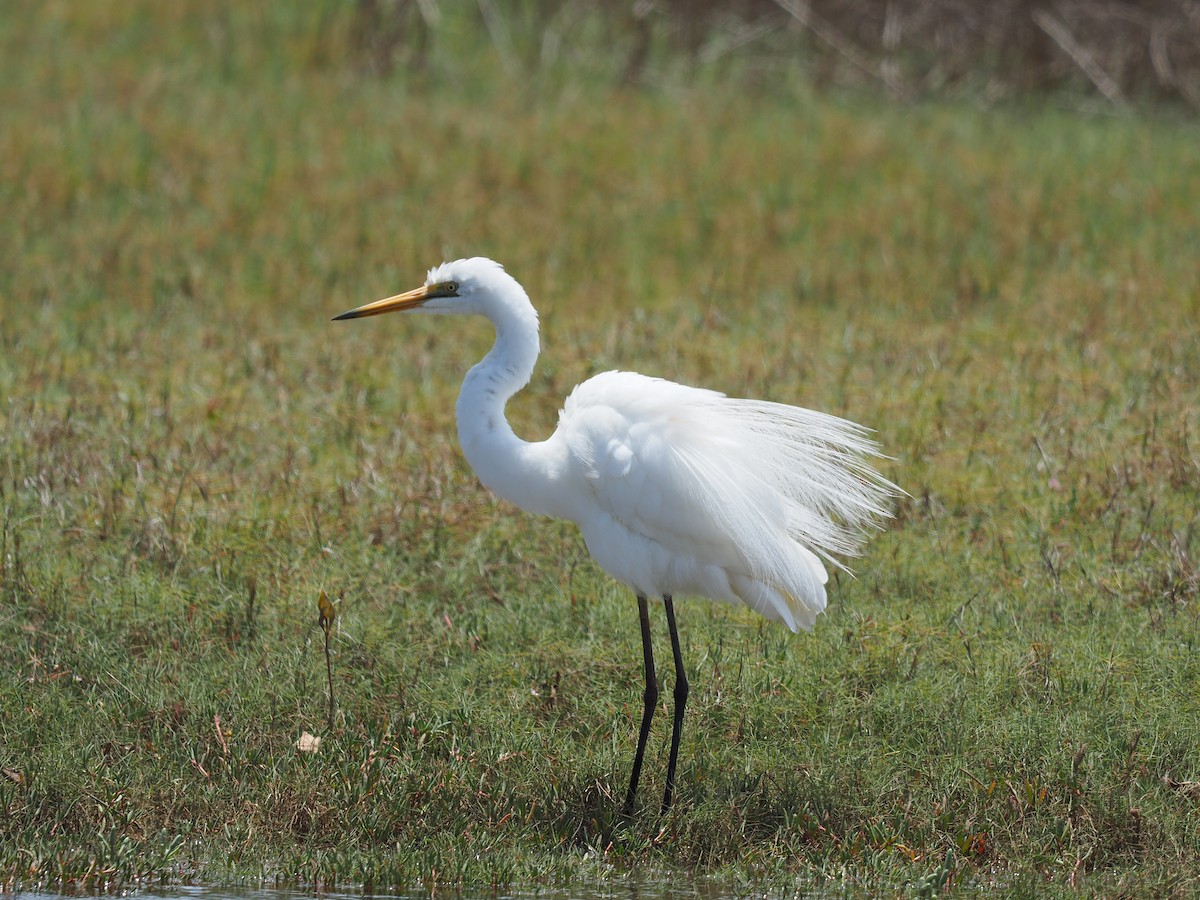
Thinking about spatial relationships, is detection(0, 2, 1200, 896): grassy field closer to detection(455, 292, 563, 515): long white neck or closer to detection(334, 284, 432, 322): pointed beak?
detection(455, 292, 563, 515): long white neck

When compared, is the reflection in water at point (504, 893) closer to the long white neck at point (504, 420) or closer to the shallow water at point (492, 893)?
the shallow water at point (492, 893)

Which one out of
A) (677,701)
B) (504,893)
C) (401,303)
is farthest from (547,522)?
(504,893)

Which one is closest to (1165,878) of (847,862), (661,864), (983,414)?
(847,862)

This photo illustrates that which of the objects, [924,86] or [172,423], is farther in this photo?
[924,86]

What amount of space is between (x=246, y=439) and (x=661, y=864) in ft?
10.1

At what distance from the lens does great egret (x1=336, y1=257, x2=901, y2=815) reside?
161 inches

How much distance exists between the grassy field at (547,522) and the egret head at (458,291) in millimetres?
1023

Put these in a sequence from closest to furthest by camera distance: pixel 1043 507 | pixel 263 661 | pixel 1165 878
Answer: pixel 1165 878, pixel 263 661, pixel 1043 507

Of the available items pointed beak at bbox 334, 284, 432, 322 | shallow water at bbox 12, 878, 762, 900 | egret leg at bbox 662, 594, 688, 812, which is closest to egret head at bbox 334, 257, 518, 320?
pointed beak at bbox 334, 284, 432, 322

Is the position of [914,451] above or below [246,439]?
above

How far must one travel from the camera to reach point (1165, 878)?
369 centimetres

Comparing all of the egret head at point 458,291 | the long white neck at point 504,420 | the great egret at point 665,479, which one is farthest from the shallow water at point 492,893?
the egret head at point 458,291

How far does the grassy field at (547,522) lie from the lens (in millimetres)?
3941

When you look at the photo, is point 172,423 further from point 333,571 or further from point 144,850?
point 144,850
